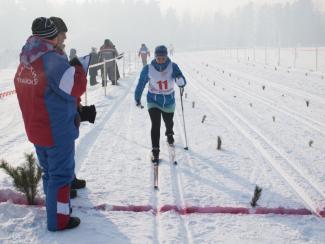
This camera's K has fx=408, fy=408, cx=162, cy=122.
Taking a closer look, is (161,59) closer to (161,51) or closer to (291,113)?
(161,51)

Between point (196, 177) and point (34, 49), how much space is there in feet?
10.3

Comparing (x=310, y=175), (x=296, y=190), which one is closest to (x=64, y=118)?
(x=296, y=190)

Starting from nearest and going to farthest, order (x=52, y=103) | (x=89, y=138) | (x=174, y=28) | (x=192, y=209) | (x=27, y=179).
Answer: (x=52, y=103)
(x=27, y=179)
(x=192, y=209)
(x=89, y=138)
(x=174, y=28)

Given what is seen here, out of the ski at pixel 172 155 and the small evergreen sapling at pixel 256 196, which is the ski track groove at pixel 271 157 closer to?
the small evergreen sapling at pixel 256 196

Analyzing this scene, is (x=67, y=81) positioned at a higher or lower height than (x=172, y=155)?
higher

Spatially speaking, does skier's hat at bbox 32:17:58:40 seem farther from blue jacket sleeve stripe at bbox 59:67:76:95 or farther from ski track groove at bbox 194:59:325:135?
ski track groove at bbox 194:59:325:135

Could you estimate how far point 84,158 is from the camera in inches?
263

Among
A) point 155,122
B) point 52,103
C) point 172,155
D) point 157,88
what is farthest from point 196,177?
point 52,103

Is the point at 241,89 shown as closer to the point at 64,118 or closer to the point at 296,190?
the point at 296,190

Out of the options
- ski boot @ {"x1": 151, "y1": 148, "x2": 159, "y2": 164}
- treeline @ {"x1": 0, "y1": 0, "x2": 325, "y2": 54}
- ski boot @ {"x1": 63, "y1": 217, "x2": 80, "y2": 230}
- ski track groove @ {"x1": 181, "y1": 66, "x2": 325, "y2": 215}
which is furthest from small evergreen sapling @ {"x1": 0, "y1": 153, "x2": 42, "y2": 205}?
treeline @ {"x1": 0, "y1": 0, "x2": 325, "y2": 54}

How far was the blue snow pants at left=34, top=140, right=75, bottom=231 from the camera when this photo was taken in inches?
151

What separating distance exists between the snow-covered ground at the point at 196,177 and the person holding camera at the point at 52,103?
0.45m

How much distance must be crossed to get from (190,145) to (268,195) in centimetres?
273

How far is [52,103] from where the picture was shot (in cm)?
368
